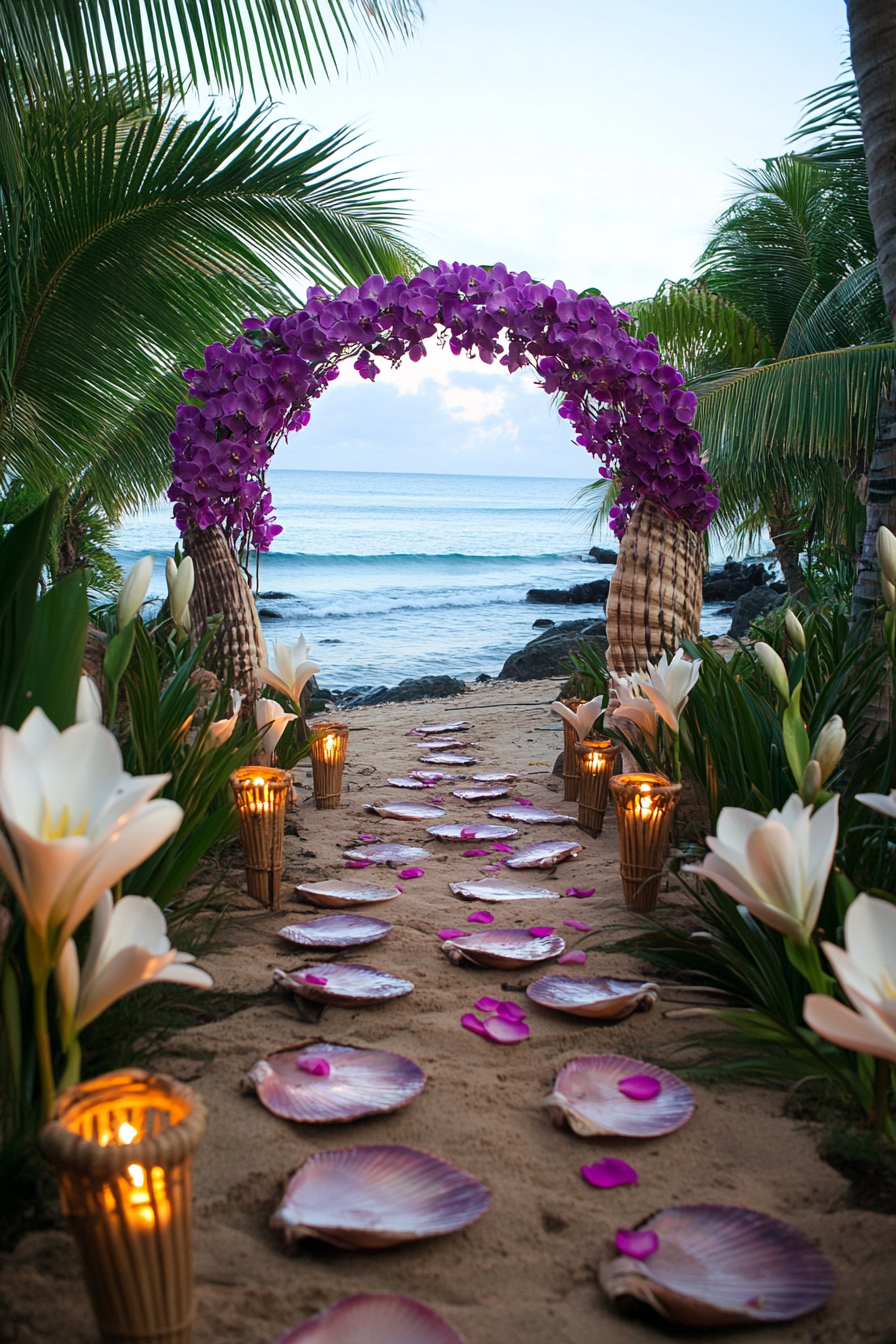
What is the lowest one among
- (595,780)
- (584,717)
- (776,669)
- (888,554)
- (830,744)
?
(595,780)

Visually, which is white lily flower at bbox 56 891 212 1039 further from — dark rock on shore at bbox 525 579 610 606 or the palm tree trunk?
dark rock on shore at bbox 525 579 610 606

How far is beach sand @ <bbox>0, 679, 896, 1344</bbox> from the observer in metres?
0.88

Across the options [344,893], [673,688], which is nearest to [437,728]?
[344,893]

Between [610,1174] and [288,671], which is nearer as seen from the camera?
[610,1174]

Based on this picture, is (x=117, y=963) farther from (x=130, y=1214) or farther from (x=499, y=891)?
(x=499, y=891)

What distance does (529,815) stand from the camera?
315 centimetres

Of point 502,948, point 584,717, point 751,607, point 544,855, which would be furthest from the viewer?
point 751,607

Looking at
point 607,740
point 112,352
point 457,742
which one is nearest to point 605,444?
point 607,740

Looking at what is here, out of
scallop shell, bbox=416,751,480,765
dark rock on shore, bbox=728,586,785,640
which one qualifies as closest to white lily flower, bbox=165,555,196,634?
scallop shell, bbox=416,751,480,765

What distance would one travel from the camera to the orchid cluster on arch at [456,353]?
3074 mm

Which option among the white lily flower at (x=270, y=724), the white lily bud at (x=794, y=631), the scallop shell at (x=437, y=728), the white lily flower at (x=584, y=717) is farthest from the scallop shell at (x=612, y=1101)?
the scallop shell at (x=437, y=728)

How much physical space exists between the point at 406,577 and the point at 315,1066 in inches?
859

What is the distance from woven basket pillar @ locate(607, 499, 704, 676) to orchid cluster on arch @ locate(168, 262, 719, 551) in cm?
10

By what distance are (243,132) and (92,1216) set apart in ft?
15.1
